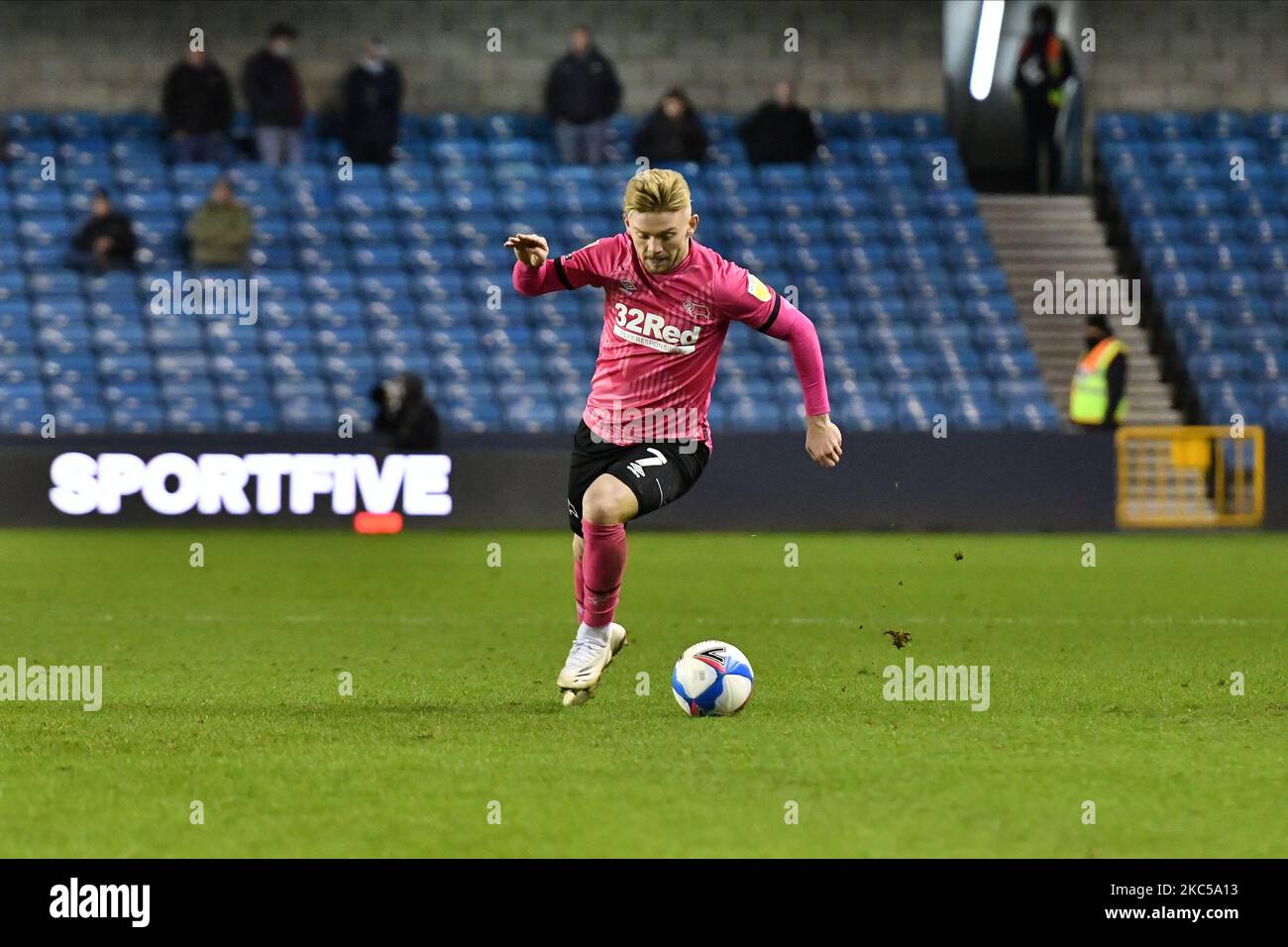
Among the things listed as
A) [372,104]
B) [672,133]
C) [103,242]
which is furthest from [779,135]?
[103,242]

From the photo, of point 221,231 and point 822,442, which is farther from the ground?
point 221,231

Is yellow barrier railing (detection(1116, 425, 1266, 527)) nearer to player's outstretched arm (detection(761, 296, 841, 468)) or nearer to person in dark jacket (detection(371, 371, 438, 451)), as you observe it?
person in dark jacket (detection(371, 371, 438, 451))

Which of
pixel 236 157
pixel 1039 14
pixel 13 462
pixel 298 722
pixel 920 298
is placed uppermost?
pixel 1039 14

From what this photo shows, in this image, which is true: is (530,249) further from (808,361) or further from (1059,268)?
(1059,268)

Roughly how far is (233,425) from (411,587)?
7.26 metres

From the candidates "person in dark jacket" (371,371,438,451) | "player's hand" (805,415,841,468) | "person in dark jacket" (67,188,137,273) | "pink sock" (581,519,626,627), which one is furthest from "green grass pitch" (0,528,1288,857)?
"person in dark jacket" (67,188,137,273)

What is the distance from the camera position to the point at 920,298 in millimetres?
21312

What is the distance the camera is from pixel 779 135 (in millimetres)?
22281

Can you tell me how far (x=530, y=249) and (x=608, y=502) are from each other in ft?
3.03

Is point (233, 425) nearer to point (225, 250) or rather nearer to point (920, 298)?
point (225, 250)

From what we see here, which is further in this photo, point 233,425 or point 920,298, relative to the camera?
point 920,298

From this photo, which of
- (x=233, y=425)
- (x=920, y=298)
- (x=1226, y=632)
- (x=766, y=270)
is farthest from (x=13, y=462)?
(x=1226, y=632)

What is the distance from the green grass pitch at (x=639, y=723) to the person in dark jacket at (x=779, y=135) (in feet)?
31.9

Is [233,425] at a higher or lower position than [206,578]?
higher
